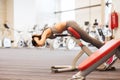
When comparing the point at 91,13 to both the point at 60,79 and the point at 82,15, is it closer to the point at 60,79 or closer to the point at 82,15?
the point at 82,15

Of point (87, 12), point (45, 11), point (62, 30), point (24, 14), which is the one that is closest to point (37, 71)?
point (62, 30)

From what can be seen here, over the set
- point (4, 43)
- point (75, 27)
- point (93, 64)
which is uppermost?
point (75, 27)

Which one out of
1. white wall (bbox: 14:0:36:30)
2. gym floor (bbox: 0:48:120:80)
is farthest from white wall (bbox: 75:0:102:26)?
gym floor (bbox: 0:48:120:80)

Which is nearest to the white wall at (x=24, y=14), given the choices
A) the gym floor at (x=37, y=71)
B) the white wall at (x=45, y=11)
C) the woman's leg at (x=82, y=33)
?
the white wall at (x=45, y=11)

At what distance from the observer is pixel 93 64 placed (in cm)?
Answer: 146

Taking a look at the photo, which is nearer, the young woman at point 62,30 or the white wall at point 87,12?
the young woman at point 62,30

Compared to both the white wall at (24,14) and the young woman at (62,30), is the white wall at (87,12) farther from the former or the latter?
the young woman at (62,30)

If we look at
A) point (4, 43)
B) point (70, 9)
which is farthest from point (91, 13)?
point (4, 43)

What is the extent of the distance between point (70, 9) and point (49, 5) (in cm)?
176

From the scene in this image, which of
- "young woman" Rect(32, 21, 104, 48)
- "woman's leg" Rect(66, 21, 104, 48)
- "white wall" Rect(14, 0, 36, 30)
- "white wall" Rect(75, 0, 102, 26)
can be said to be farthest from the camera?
"white wall" Rect(14, 0, 36, 30)

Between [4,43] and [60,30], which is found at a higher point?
[60,30]

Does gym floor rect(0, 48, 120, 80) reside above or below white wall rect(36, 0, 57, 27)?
below

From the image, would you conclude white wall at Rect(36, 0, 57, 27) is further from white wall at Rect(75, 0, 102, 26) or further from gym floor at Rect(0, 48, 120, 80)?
gym floor at Rect(0, 48, 120, 80)

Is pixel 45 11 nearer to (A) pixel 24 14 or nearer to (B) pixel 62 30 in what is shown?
(A) pixel 24 14
